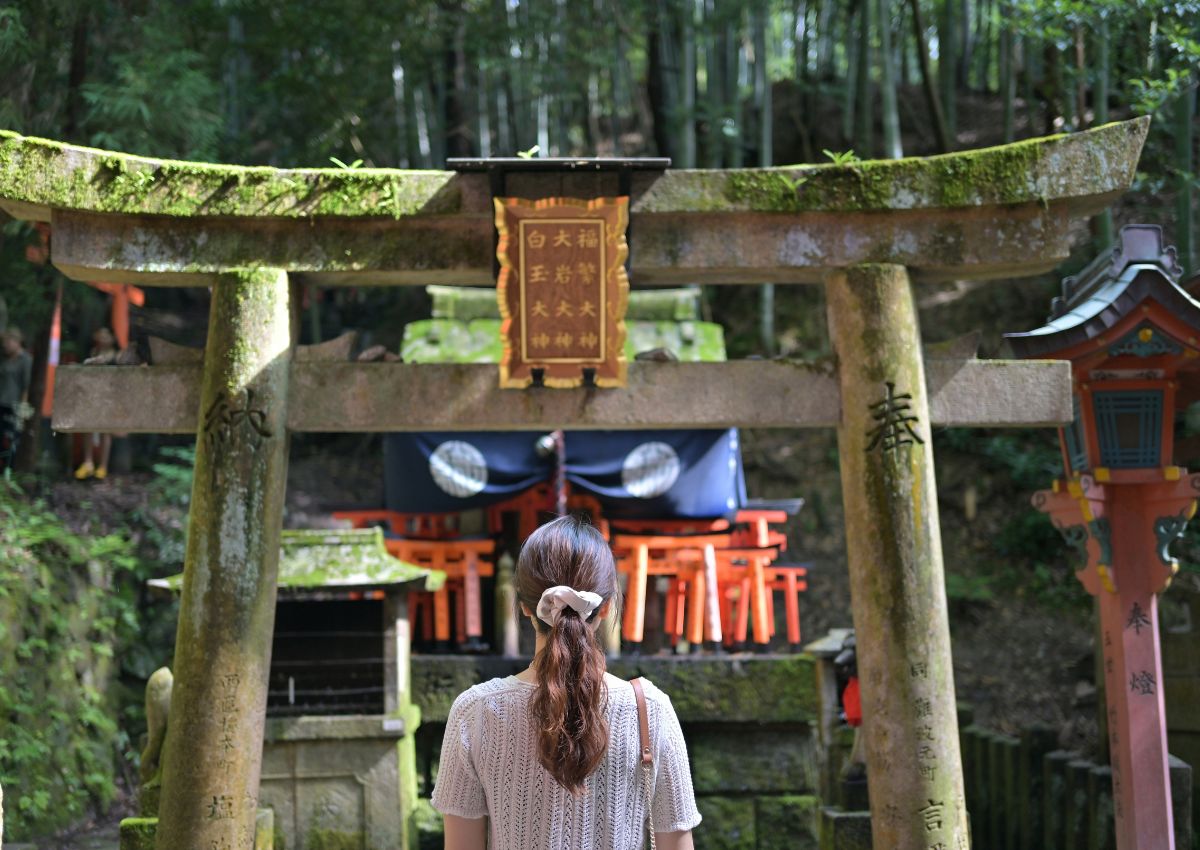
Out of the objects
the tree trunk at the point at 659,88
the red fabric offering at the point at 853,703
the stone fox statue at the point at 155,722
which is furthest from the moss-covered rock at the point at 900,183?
the tree trunk at the point at 659,88

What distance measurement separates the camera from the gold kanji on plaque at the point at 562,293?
6.60m

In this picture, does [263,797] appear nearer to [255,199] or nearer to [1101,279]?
[255,199]

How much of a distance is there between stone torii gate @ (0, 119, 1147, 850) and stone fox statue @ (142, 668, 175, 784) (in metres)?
2.18

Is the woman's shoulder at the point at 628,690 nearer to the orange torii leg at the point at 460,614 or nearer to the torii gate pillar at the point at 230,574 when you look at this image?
the torii gate pillar at the point at 230,574

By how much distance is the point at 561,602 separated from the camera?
8.66ft

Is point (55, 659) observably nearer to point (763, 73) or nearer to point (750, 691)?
point (750, 691)

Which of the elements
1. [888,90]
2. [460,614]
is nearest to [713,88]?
[888,90]

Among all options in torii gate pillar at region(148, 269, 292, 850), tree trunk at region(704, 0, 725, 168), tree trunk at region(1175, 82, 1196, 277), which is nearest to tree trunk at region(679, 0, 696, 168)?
tree trunk at region(704, 0, 725, 168)

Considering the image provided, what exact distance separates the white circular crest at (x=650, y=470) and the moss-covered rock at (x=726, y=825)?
2901 millimetres

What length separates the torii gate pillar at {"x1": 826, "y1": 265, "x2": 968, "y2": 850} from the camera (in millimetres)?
6227

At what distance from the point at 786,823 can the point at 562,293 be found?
6555 mm

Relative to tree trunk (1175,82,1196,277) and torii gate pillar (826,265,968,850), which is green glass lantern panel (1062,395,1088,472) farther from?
tree trunk (1175,82,1196,277)

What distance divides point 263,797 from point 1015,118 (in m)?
17.7

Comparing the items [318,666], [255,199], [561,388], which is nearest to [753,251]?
[561,388]
